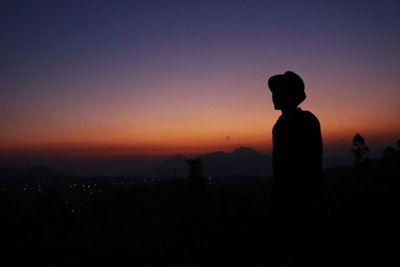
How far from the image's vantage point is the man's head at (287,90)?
321cm

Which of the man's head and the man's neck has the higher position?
the man's head

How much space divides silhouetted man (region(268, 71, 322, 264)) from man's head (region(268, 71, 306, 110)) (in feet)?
0.36

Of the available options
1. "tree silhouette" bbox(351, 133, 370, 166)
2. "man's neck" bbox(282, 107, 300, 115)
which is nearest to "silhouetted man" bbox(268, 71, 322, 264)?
"man's neck" bbox(282, 107, 300, 115)

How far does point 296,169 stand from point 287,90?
94 cm

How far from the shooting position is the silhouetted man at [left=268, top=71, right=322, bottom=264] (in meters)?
2.75

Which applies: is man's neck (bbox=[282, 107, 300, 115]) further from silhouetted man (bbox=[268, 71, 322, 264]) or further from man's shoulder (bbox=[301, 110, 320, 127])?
man's shoulder (bbox=[301, 110, 320, 127])

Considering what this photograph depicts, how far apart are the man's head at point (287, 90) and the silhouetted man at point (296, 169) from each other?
11 centimetres

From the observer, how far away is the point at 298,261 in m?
2.60

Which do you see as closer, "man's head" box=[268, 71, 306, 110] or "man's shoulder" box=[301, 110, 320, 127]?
"man's shoulder" box=[301, 110, 320, 127]

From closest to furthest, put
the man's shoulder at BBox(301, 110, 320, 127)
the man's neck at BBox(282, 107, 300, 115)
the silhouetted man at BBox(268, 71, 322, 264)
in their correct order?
the silhouetted man at BBox(268, 71, 322, 264), the man's shoulder at BBox(301, 110, 320, 127), the man's neck at BBox(282, 107, 300, 115)

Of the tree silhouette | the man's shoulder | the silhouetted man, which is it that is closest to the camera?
the silhouetted man

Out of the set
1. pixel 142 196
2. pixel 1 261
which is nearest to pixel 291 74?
pixel 1 261

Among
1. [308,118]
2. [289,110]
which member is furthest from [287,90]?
[308,118]

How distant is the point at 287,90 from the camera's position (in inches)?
127
